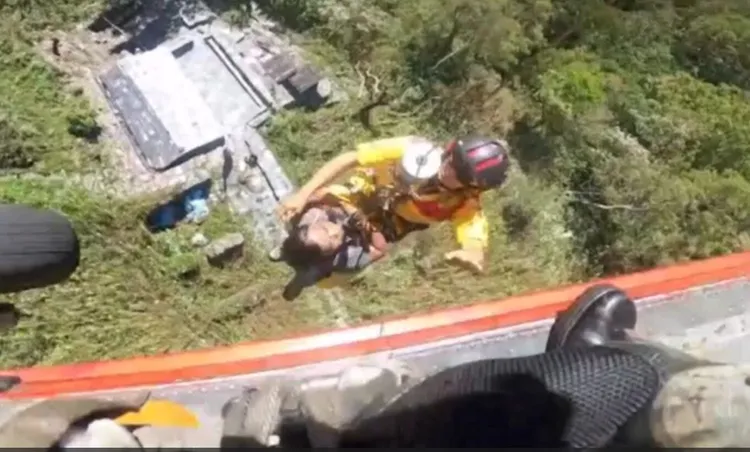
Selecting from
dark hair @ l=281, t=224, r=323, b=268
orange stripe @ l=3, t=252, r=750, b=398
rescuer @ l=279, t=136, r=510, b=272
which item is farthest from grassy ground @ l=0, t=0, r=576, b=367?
orange stripe @ l=3, t=252, r=750, b=398

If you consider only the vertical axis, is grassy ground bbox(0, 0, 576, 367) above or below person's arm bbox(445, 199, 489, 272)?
below

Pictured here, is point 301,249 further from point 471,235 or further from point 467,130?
point 467,130

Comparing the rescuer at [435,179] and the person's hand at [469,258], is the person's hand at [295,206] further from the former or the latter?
the person's hand at [469,258]

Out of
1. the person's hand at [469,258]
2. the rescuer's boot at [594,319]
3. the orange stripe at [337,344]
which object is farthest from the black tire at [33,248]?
the rescuer's boot at [594,319]

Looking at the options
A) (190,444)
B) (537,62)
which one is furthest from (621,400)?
(537,62)

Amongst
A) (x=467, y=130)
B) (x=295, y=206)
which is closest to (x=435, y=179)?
(x=295, y=206)

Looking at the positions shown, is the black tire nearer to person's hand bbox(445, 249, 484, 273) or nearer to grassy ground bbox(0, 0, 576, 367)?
person's hand bbox(445, 249, 484, 273)
